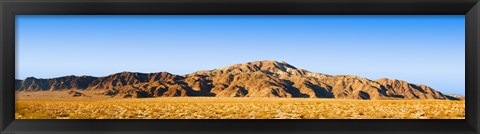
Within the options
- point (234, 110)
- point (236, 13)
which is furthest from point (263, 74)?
point (236, 13)

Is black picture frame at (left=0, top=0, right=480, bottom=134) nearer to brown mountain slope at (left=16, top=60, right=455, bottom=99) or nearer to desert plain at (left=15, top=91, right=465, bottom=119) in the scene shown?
desert plain at (left=15, top=91, right=465, bottom=119)

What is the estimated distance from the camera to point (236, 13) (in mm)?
2070

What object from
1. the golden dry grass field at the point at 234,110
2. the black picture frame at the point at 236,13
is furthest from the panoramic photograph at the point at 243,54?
the black picture frame at the point at 236,13

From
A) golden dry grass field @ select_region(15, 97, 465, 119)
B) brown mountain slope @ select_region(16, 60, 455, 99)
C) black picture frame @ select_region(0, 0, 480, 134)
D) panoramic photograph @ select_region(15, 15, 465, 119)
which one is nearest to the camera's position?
black picture frame @ select_region(0, 0, 480, 134)

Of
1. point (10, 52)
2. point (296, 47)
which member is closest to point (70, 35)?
point (10, 52)

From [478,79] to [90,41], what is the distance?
10.9 ft

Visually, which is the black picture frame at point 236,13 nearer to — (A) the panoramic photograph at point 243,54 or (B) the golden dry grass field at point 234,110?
(B) the golden dry grass field at point 234,110

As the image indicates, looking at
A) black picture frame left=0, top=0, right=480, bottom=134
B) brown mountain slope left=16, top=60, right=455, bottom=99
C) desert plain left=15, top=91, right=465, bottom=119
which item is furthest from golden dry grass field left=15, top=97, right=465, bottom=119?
black picture frame left=0, top=0, right=480, bottom=134

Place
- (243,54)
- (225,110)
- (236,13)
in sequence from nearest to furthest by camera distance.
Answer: (236,13) < (225,110) < (243,54)

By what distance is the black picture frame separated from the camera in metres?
2.02

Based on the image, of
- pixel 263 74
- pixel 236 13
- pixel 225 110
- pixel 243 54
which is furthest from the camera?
pixel 263 74

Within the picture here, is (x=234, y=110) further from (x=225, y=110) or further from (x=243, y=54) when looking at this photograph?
(x=243, y=54)

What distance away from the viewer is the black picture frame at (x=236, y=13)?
202 cm

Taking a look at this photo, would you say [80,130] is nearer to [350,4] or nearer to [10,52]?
[10,52]
